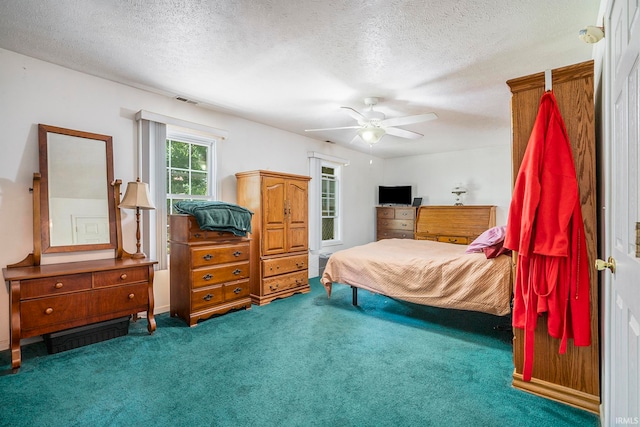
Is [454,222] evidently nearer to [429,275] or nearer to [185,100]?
[429,275]

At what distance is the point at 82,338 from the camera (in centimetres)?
258

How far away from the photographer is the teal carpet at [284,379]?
5.61 feet

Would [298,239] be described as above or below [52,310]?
above

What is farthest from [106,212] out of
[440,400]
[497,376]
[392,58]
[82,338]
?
[497,376]

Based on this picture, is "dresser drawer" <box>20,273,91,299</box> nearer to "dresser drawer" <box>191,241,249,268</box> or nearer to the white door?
"dresser drawer" <box>191,241,249,268</box>

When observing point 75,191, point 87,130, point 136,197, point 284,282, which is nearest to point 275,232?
point 284,282

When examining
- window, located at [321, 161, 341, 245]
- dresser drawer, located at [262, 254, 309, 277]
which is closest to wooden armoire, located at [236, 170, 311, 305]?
dresser drawer, located at [262, 254, 309, 277]

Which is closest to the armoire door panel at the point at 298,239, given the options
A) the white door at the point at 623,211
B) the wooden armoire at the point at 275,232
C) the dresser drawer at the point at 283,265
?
the wooden armoire at the point at 275,232

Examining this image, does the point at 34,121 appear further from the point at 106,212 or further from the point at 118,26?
the point at 118,26

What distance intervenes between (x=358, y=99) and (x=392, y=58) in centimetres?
95

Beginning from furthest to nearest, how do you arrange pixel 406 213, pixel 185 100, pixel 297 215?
1. pixel 406 213
2. pixel 297 215
3. pixel 185 100

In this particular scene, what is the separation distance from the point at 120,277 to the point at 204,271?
757 millimetres

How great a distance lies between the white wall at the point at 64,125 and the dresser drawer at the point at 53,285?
1.52 feet

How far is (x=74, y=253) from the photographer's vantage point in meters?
2.81
